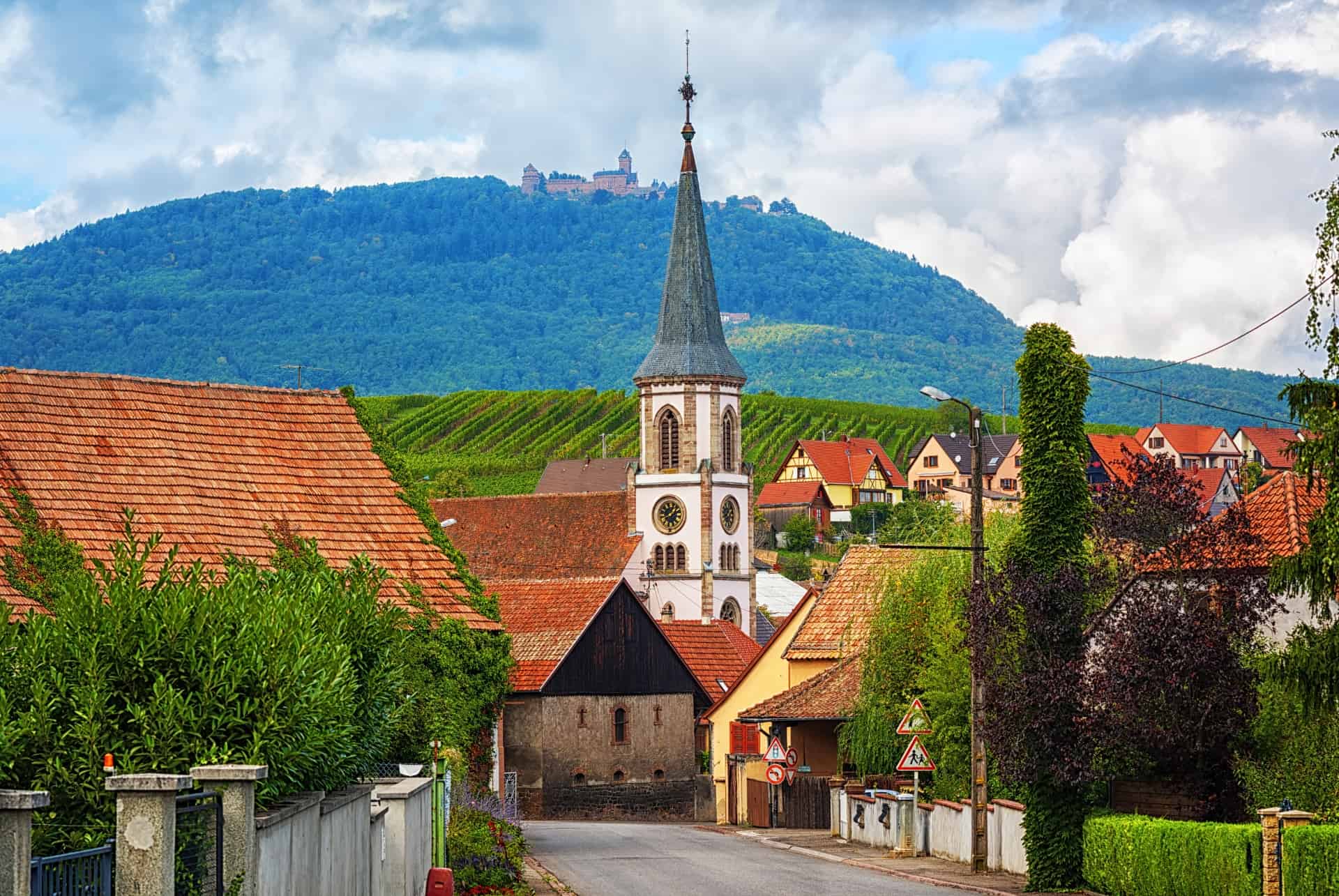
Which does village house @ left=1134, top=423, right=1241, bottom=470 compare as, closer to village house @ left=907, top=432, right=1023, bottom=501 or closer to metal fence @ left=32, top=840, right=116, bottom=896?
village house @ left=907, top=432, right=1023, bottom=501

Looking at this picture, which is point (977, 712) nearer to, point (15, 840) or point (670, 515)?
point (15, 840)

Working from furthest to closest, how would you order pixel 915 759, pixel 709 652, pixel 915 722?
1. pixel 709 652
2. pixel 915 722
3. pixel 915 759

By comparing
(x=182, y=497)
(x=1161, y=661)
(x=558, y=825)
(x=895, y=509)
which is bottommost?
(x=558, y=825)

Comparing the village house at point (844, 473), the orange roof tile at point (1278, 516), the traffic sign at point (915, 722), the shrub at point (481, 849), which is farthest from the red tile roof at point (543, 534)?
the orange roof tile at point (1278, 516)

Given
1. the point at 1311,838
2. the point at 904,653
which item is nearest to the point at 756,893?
the point at 1311,838

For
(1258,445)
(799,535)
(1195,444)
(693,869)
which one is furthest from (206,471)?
(1258,445)

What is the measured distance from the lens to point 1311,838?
65.3 ft

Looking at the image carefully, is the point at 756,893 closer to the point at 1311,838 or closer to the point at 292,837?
the point at 1311,838

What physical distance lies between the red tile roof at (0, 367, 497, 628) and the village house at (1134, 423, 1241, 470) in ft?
474

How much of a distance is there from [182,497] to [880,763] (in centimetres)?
1479

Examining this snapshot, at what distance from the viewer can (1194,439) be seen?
17675 cm

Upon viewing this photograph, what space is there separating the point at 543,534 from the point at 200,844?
85.3 meters

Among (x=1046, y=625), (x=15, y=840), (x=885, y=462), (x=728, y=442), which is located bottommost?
(x=15, y=840)

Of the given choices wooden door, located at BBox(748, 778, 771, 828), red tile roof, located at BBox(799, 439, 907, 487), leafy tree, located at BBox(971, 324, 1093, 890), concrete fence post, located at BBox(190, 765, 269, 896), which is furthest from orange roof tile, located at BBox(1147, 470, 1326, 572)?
red tile roof, located at BBox(799, 439, 907, 487)
